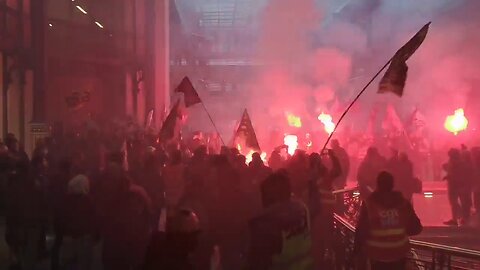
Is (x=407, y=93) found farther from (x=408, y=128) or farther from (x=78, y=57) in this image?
(x=78, y=57)

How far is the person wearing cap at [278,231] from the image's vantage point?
4707 millimetres

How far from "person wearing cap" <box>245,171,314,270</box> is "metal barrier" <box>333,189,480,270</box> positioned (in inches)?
51.5

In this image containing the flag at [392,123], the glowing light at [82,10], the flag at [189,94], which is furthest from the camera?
the flag at [392,123]

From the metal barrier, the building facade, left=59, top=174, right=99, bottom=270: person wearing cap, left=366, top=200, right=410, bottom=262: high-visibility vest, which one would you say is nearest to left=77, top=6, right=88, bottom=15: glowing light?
the building facade

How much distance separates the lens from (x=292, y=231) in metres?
4.76

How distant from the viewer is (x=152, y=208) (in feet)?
23.2

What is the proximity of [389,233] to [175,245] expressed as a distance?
7.42 feet

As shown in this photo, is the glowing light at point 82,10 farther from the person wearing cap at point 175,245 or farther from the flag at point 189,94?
the person wearing cap at point 175,245

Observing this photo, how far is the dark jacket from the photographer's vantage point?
557 cm

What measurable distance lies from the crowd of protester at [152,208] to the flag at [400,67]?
111cm

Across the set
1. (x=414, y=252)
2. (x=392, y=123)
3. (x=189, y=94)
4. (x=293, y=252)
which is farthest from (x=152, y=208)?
(x=392, y=123)

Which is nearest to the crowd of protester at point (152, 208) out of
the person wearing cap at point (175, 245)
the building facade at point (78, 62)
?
the person wearing cap at point (175, 245)

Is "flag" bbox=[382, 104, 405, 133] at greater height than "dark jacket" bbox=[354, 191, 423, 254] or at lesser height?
greater

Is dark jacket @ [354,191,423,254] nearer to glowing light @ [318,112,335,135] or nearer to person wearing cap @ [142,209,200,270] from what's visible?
person wearing cap @ [142,209,200,270]
